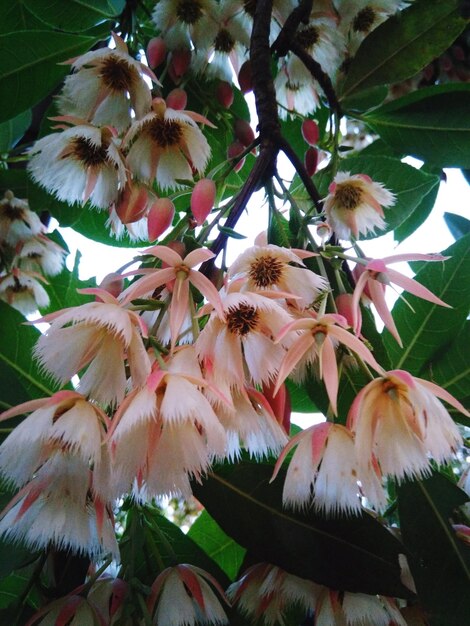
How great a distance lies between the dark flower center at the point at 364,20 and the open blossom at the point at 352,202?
51cm

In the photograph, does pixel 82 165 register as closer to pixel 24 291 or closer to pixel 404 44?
pixel 404 44

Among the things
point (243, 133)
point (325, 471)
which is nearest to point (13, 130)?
point (243, 133)

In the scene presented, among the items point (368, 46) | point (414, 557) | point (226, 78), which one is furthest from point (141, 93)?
point (414, 557)

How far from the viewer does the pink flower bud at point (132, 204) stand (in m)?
1.03

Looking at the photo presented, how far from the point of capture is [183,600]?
0.85 m

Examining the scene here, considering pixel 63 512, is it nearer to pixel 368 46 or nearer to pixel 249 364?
pixel 249 364

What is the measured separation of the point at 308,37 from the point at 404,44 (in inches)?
7.1

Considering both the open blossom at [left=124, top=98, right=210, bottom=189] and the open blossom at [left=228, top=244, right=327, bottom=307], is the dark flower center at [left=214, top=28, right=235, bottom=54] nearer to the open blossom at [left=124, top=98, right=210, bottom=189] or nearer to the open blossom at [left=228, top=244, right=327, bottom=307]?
the open blossom at [left=124, top=98, right=210, bottom=189]

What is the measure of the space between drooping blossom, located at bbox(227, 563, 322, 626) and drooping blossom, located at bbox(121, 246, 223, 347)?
0.37m

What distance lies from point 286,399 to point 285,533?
0.21 meters

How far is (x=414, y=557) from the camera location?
3.04ft

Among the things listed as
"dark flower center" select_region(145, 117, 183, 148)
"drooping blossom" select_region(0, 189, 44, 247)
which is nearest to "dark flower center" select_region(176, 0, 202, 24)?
"dark flower center" select_region(145, 117, 183, 148)

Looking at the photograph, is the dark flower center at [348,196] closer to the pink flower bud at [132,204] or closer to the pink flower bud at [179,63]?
the pink flower bud at [132,204]

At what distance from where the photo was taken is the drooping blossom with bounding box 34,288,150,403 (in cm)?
72
